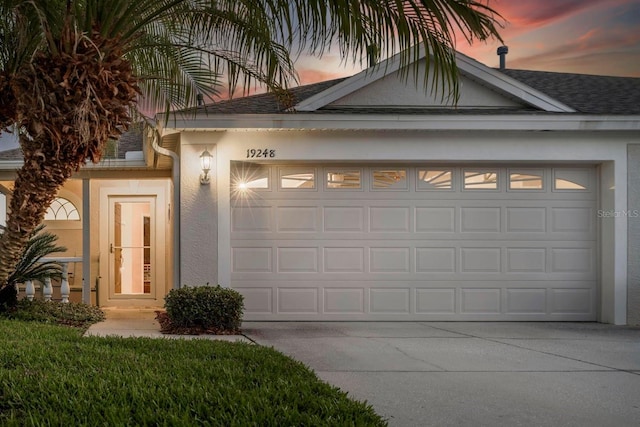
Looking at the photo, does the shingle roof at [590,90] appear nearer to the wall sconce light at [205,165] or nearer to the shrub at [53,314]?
the wall sconce light at [205,165]

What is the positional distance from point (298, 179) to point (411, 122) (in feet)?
6.48

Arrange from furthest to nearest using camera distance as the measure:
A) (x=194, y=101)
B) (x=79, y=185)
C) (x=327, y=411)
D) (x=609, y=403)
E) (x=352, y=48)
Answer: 1. (x=79, y=185)
2. (x=194, y=101)
3. (x=352, y=48)
4. (x=609, y=403)
5. (x=327, y=411)

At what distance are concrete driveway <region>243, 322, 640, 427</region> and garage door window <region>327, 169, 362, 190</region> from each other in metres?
2.16

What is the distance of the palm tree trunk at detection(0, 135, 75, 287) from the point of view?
246 inches

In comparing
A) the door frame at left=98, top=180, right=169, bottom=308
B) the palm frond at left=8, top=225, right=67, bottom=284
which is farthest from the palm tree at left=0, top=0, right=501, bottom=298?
the door frame at left=98, top=180, right=169, bottom=308

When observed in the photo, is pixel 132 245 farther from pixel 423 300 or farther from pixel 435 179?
pixel 435 179

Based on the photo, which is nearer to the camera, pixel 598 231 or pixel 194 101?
pixel 194 101

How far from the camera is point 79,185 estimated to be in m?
14.0

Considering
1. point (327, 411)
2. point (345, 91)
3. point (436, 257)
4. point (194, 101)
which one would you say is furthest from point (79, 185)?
point (327, 411)

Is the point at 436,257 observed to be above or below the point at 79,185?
below

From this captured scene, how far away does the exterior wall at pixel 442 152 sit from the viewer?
955 centimetres

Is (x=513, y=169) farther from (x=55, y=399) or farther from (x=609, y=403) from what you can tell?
(x=55, y=399)

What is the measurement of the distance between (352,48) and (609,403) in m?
3.83

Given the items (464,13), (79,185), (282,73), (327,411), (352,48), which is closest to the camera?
(327,411)
